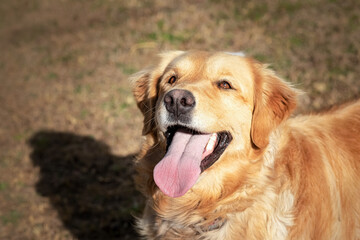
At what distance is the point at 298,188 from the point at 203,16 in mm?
7698

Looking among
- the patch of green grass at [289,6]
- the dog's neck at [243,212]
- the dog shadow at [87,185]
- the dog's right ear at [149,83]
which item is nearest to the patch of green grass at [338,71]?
the patch of green grass at [289,6]

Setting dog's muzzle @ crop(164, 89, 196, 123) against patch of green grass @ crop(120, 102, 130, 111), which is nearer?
dog's muzzle @ crop(164, 89, 196, 123)

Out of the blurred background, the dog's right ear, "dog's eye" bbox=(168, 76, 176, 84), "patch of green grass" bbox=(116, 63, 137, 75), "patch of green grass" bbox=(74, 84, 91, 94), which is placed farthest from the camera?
"patch of green grass" bbox=(116, 63, 137, 75)

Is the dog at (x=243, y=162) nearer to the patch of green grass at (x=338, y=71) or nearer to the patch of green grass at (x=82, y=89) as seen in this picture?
the patch of green grass at (x=338, y=71)

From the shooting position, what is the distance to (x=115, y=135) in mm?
6418

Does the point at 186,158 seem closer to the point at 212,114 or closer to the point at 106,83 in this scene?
the point at 212,114

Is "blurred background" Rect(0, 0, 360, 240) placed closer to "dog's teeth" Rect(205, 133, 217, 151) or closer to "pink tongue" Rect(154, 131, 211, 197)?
"dog's teeth" Rect(205, 133, 217, 151)

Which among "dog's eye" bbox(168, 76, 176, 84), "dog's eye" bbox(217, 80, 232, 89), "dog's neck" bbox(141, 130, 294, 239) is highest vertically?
"dog's eye" bbox(217, 80, 232, 89)

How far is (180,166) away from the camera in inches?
113

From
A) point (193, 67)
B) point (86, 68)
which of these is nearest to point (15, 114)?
point (86, 68)

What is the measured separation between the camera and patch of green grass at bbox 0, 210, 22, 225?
5.02 meters

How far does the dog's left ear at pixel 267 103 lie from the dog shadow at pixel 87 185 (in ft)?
6.53

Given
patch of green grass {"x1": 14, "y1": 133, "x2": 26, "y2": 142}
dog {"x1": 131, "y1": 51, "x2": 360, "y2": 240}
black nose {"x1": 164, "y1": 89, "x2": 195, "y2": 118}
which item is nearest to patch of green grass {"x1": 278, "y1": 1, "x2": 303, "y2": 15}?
patch of green grass {"x1": 14, "y1": 133, "x2": 26, "y2": 142}

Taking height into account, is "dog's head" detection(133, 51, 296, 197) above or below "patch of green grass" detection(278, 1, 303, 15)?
above
